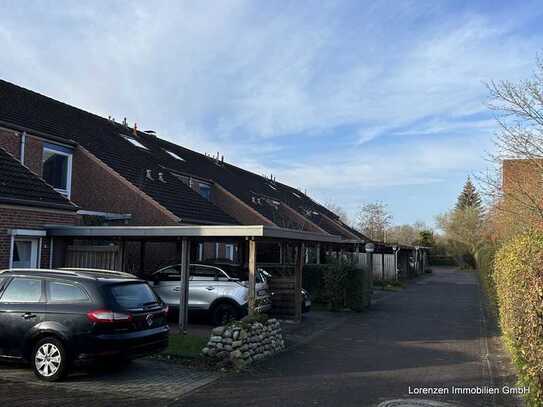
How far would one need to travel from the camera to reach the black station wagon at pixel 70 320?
7.80 m

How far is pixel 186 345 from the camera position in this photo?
10680mm

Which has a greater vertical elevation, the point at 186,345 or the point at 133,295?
the point at 133,295

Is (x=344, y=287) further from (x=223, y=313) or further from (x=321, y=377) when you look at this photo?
(x=321, y=377)

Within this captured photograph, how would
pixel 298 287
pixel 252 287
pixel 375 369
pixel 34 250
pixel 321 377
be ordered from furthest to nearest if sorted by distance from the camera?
pixel 298 287 → pixel 34 250 → pixel 252 287 → pixel 375 369 → pixel 321 377

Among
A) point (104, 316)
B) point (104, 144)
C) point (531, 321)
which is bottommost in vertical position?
point (104, 316)

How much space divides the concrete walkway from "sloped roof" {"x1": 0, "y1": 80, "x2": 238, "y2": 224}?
696cm

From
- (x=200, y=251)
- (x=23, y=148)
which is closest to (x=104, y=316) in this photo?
(x=23, y=148)

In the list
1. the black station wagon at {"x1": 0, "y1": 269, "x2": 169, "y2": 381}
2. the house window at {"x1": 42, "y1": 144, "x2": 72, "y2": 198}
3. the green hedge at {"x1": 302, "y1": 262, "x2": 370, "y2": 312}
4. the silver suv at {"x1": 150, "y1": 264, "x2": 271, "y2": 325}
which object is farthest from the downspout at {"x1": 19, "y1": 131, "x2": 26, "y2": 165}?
the green hedge at {"x1": 302, "y1": 262, "x2": 370, "y2": 312}

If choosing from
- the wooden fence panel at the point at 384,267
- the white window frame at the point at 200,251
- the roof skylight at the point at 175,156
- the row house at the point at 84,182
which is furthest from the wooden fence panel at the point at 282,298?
the wooden fence panel at the point at 384,267

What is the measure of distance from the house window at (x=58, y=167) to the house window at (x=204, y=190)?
8445 mm

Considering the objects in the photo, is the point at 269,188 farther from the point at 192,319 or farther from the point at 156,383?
the point at 156,383

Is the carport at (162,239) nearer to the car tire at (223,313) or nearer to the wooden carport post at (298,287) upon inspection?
the wooden carport post at (298,287)

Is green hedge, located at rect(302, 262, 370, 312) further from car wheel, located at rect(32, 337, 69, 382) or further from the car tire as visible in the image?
car wheel, located at rect(32, 337, 69, 382)

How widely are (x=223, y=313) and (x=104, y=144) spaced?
9.72m
